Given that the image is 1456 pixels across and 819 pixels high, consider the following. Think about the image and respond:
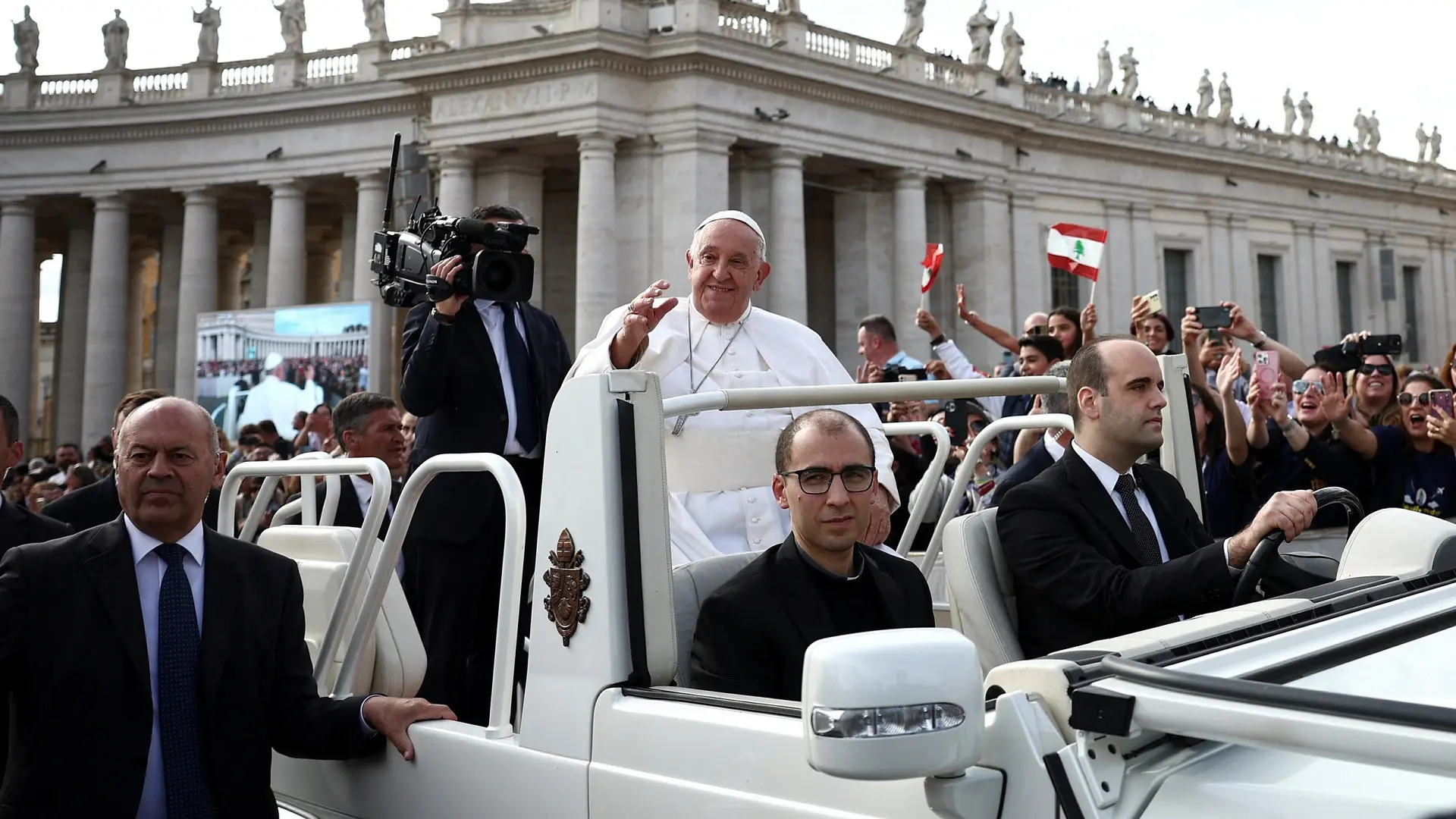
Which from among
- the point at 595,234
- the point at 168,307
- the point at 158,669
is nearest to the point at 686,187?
the point at 595,234

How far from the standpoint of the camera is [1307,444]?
24.0ft

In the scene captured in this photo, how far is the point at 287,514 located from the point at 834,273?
34388 mm

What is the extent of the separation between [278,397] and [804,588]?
25778 millimetres

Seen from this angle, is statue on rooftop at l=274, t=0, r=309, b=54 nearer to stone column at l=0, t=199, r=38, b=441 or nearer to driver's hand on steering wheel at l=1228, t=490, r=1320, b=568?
stone column at l=0, t=199, r=38, b=441

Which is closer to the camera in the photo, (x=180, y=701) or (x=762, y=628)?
(x=762, y=628)

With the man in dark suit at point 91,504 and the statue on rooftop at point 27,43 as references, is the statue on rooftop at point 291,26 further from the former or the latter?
the man in dark suit at point 91,504

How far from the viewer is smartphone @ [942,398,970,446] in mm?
9414

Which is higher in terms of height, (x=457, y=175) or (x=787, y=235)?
(x=457, y=175)

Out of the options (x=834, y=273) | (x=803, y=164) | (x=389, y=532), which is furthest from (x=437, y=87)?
(x=389, y=532)

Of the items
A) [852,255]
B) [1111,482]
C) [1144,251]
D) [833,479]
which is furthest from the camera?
[1144,251]

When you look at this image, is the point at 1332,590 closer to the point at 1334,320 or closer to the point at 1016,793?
the point at 1016,793

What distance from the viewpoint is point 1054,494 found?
3982 millimetres

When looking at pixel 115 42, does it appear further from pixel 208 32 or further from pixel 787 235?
pixel 787 235

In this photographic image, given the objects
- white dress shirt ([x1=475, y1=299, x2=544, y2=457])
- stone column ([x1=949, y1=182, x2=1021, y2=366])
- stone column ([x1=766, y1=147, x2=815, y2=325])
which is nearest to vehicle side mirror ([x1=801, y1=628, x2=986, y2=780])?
white dress shirt ([x1=475, y1=299, x2=544, y2=457])
